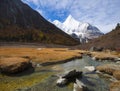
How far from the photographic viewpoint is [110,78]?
30469 mm

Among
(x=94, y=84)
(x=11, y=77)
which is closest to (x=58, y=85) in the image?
(x=94, y=84)

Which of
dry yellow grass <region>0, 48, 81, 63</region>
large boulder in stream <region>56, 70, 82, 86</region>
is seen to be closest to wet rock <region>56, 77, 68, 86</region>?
large boulder in stream <region>56, 70, 82, 86</region>

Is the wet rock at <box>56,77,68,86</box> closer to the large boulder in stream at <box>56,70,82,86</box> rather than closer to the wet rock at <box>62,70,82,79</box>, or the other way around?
the large boulder in stream at <box>56,70,82,86</box>

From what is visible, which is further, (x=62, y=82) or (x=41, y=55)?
(x=41, y=55)

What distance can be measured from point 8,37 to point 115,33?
102531 mm

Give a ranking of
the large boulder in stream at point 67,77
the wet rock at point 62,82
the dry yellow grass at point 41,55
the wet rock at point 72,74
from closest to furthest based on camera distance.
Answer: the wet rock at point 62,82 < the large boulder in stream at point 67,77 < the wet rock at point 72,74 < the dry yellow grass at point 41,55

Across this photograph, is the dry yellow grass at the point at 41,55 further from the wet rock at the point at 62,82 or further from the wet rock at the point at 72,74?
the wet rock at the point at 62,82

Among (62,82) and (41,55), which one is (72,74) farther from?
(41,55)

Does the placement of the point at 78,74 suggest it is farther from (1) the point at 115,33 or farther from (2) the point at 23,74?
(1) the point at 115,33

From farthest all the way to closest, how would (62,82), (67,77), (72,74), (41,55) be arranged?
(41,55)
(72,74)
(67,77)
(62,82)

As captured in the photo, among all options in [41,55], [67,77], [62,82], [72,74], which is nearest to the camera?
[62,82]

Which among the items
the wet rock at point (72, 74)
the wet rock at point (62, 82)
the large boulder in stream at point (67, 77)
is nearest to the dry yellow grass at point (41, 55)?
the wet rock at point (72, 74)

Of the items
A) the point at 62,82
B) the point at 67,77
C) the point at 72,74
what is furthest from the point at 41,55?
the point at 62,82

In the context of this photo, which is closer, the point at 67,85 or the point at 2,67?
the point at 67,85
